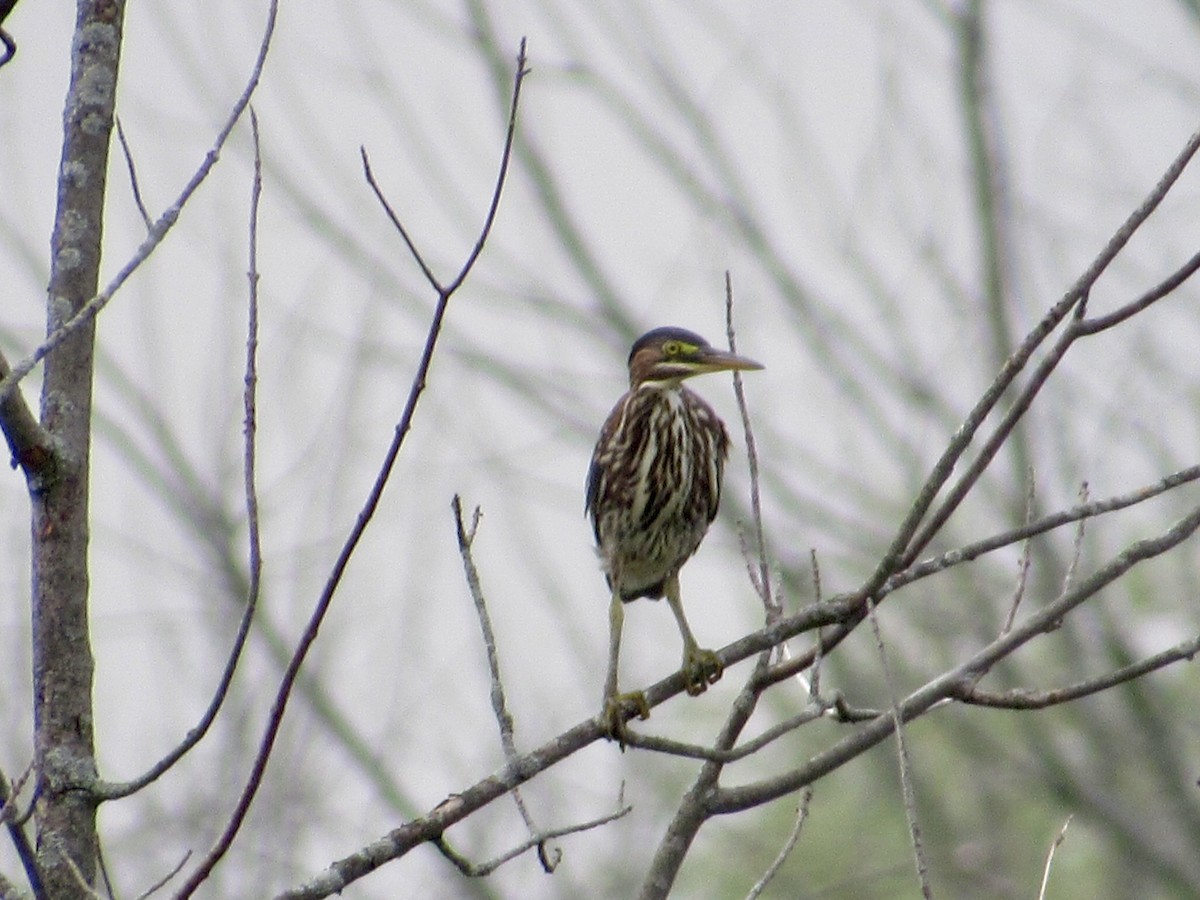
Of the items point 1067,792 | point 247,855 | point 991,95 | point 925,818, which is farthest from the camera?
point 925,818

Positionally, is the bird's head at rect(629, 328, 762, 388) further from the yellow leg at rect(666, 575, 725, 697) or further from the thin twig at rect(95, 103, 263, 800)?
the thin twig at rect(95, 103, 263, 800)

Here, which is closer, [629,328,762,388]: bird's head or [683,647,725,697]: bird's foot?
[683,647,725,697]: bird's foot

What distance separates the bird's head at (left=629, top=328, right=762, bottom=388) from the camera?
631cm

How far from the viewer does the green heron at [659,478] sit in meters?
6.01

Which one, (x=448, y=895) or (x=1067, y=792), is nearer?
(x=1067, y=792)

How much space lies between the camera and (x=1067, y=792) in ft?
36.9

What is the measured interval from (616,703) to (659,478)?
2.03 m

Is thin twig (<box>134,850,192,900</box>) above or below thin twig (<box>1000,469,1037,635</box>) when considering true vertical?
below

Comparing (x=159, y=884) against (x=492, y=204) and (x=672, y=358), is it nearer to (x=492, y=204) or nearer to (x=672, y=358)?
(x=492, y=204)

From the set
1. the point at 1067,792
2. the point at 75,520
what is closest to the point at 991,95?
the point at 1067,792

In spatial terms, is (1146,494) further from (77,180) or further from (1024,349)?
(77,180)

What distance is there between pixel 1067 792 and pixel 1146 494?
858 cm

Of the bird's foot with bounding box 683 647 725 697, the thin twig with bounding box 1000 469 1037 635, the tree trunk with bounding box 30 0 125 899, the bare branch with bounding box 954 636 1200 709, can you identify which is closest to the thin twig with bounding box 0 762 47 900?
the tree trunk with bounding box 30 0 125 899

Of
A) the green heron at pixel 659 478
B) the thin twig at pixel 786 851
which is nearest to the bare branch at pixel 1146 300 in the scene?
the thin twig at pixel 786 851
